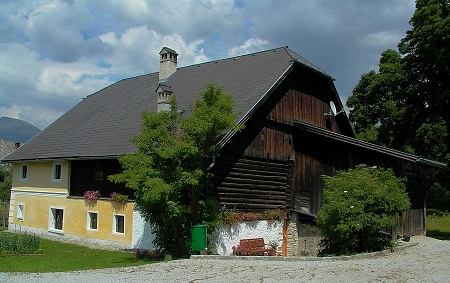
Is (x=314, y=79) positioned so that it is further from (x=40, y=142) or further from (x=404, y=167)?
(x=40, y=142)

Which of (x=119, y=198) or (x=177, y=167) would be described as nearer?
(x=177, y=167)

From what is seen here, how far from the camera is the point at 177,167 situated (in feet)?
50.8

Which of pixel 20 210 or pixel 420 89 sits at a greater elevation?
pixel 420 89

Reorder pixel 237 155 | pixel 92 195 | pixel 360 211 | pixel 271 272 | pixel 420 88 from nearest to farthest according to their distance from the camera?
1. pixel 271 272
2. pixel 360 211
3. pixel 237 155
4. pixel 92 195
5. pixel 420 88

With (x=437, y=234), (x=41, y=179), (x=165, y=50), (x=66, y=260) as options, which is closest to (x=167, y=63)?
(x=165, y=50)

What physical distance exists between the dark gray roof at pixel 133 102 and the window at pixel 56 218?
2.59m

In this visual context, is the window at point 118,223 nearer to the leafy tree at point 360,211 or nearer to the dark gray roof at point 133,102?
the dark gray roof at point 133,102

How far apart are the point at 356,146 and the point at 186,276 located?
1158 centimetres

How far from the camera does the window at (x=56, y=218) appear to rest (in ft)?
75.9

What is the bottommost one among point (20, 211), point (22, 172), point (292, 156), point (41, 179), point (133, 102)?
point (20, 211)

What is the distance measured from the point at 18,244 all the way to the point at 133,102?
975cm

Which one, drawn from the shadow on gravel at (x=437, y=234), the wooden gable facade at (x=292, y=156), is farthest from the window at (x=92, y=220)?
the shadow on gravel at (x=437, y=234)

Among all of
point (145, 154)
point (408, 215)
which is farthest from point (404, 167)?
point (145, 154)

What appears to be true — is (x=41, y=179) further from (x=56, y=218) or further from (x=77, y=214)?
(x=77, y=214)
